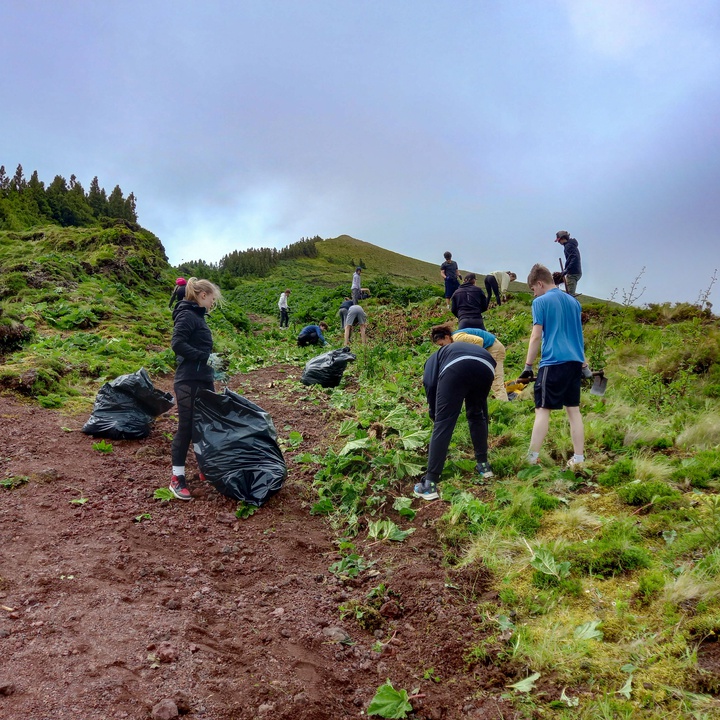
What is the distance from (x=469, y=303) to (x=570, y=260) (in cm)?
342

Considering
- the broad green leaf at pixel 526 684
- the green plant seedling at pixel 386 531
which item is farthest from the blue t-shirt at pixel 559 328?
the broad green leaf at pixel 526 684

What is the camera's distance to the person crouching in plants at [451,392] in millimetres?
3896

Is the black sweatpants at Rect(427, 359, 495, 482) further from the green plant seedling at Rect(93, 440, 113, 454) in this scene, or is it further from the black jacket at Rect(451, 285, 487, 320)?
the green plant seedling at Rect(93, 440, 113, 454)

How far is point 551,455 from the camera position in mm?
4559

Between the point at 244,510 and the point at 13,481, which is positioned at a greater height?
the point at 13,481

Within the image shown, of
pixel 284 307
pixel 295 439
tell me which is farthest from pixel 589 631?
pixel 284 307

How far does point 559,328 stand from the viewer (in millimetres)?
4117

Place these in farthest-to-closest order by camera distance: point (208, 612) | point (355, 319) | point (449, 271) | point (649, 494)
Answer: point (449, 271)
point (355, 319)
point (649, 494)
point (208, 612)

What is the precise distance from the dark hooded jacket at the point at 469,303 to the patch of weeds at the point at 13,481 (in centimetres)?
515

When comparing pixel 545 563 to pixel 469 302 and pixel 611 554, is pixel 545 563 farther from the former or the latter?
pixel 469 302

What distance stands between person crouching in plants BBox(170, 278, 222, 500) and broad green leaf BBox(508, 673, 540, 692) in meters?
2.95

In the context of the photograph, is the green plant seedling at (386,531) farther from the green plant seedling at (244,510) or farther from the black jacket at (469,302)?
the black jacket at (469,302)

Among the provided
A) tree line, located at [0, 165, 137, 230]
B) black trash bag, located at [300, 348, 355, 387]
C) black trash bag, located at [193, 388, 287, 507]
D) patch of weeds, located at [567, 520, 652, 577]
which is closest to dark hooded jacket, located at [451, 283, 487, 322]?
black trash bag, located at [300, 348, 355, 387]

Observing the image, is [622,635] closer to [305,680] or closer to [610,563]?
[610,563]
